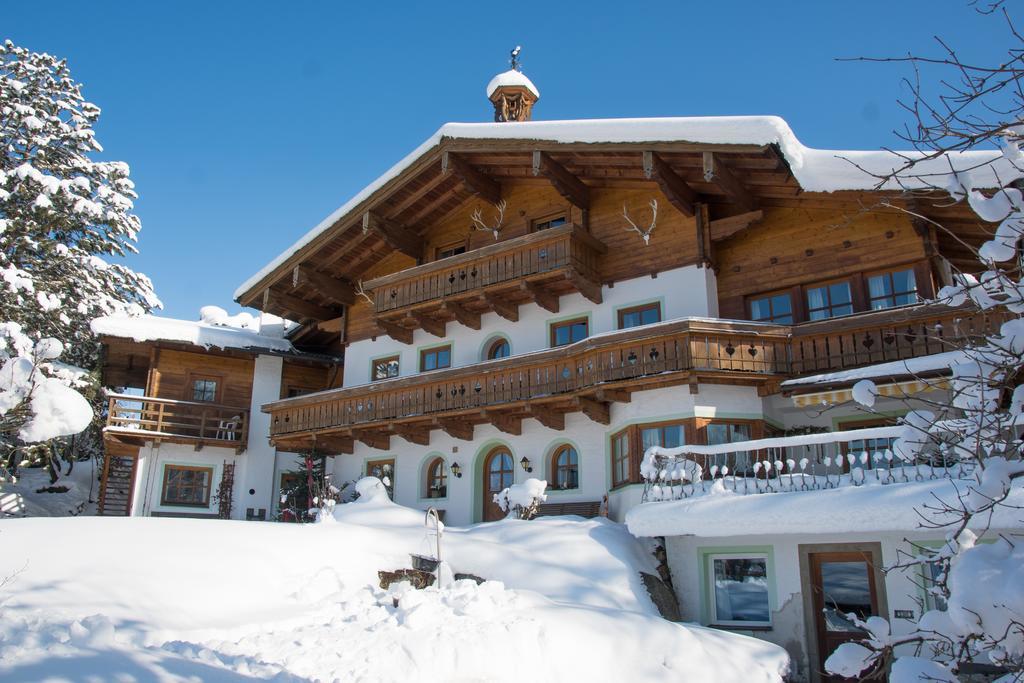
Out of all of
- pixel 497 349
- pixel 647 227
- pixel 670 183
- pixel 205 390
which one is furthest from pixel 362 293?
pixel 670 183

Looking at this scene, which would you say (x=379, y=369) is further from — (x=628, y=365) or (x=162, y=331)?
(x=628, y=365)

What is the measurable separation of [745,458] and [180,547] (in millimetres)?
9766

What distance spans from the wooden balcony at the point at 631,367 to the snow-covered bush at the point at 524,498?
2.03m

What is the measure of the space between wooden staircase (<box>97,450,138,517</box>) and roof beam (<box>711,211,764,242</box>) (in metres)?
17.1

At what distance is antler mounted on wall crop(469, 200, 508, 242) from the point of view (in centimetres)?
2272

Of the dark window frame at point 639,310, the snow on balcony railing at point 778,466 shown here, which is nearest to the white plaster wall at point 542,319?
the dark window frame at point 639,310

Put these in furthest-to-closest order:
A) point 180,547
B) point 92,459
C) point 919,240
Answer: point 92,459, point 919,240, point 180,547

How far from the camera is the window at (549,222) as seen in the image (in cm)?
2156

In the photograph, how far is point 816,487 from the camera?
13727mm

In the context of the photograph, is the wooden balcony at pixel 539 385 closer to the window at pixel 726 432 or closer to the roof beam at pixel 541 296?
the window at pixel 726 432

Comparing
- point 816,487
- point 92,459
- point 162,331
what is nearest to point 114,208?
point 162,331

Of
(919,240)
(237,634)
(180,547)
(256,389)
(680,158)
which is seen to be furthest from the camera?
(256,389)

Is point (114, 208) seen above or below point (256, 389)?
above

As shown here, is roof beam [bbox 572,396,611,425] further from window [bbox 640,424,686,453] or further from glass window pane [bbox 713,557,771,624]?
glass window pane [bbox 713,557,771,624]
